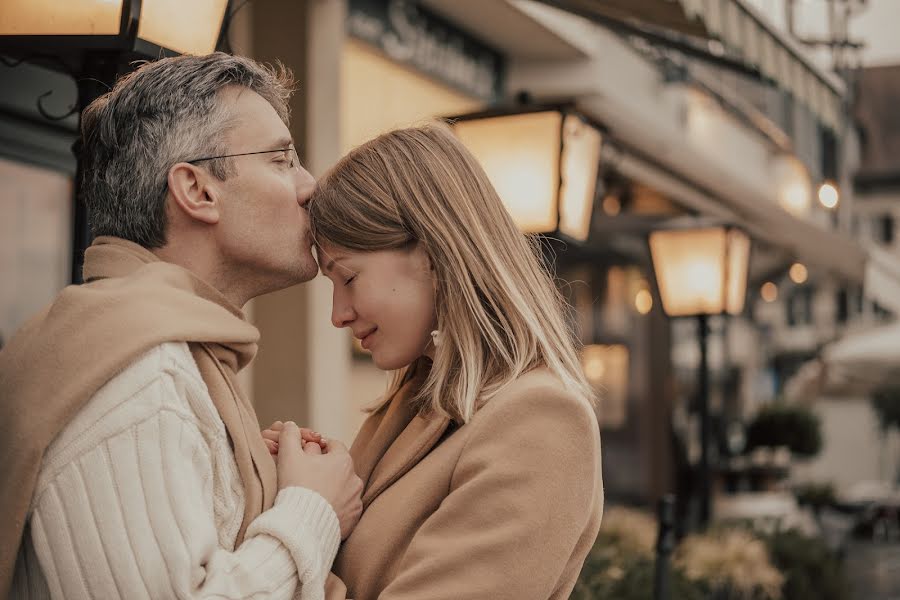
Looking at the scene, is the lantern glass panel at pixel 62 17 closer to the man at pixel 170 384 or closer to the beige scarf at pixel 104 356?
the man at pixel 170 384

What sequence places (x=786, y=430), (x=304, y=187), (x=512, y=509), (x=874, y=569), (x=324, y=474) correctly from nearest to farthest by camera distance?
(x=512, y=509), (x=324, y=474), (x=304, y=187), (x=786, y=430), (x=874, y=569)

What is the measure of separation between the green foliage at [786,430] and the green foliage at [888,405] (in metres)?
6.29

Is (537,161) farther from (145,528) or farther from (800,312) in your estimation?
(800,312)

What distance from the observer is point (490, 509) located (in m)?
1.74

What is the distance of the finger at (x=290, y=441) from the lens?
1916 millimetres

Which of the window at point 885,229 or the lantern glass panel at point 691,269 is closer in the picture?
the lantern glass panel at point 691,269

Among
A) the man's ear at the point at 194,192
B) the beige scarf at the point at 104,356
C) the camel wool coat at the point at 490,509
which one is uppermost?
the man's ear at the point at 194,192

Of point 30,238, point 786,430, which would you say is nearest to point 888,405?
point 786,430

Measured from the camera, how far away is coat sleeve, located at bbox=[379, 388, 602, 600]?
172 cm

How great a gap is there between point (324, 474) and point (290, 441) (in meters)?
0.10

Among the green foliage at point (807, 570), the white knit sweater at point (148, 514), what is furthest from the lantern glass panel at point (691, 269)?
the white knit sweater at point (148, 514)

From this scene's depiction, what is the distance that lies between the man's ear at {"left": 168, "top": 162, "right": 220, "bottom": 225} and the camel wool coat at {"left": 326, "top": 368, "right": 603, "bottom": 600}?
1.70 feet

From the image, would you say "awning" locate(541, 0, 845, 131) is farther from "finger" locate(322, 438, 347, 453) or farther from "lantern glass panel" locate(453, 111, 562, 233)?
"finger" locate(322, 438, 347, 453)

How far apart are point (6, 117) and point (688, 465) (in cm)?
1058
